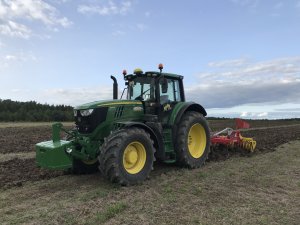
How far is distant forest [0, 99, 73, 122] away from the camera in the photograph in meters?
37.7

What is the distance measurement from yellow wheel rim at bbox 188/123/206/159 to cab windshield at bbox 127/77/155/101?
1.69 metres

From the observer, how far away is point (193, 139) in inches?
402

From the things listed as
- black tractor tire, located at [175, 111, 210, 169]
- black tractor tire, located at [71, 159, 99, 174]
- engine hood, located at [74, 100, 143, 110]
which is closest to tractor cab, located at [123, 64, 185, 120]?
black tractor tire, located at [175, 111, 210, 169]

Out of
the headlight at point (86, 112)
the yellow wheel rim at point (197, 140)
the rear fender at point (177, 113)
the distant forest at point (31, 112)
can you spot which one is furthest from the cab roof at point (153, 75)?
the distant forest at point (31, 112)

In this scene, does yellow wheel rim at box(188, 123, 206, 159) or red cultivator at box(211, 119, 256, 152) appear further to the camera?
red cultivator at box(211, 119, 256, 152)

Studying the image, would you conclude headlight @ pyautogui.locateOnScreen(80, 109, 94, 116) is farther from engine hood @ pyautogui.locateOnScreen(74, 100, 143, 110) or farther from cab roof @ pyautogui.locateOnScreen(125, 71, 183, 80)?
cab roof @ pyautogui.locateOnScreen(125, 71, 183, 80)

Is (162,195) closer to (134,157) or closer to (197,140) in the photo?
(134,157)

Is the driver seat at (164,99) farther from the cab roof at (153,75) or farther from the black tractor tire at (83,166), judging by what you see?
the black tractor tire at (83,166)

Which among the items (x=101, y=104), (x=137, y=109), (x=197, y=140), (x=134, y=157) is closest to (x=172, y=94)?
(x=137, y=109)

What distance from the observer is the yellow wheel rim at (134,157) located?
7598 millimetres

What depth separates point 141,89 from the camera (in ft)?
30.6

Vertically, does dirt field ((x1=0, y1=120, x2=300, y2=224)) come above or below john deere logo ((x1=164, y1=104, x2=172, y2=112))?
below

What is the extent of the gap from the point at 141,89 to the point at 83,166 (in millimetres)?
2373

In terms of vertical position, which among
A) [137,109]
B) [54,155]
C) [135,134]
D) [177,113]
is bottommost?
[54,155]
